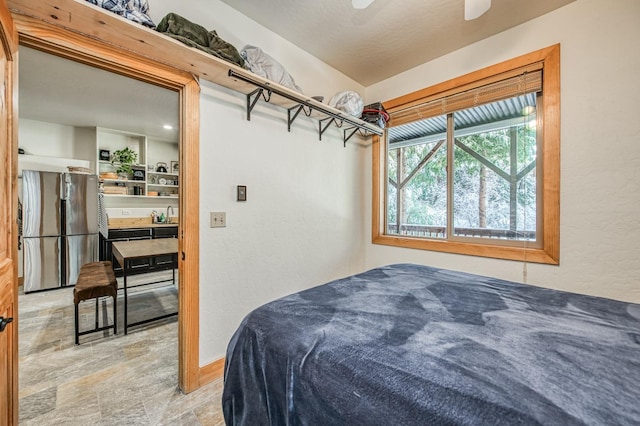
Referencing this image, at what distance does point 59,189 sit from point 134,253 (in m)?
2.44

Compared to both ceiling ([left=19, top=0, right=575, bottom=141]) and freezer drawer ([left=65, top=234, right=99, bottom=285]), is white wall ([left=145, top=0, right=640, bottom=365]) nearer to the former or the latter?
ceiling ([left=19, top=0, right=575, bottom=141])

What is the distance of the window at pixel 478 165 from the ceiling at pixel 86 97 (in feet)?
7.73

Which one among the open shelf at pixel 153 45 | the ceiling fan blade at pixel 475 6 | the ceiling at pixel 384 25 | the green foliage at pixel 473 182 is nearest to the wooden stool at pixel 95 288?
the open shelf at pixel 153 45

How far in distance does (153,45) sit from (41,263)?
4.12 meters

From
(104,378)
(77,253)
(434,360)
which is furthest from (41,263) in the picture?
(434,360)

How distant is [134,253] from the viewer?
2.61 metres

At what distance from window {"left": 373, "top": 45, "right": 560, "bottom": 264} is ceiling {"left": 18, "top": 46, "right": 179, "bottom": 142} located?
7.73 ft

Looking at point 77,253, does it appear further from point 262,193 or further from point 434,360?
point 434,360

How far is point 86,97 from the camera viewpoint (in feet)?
11.2

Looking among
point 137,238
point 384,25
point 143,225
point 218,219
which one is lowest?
point 137,238

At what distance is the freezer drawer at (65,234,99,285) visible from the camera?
3.94m

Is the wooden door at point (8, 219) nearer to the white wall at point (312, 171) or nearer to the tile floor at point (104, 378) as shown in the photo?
the tile floor at point (104, 378)

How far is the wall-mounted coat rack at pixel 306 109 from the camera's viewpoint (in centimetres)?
178

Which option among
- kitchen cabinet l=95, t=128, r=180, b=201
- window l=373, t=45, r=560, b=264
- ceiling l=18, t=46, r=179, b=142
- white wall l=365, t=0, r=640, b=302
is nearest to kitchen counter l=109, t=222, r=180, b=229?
kitchen cabinet l=95, t=128, r=180, b=201
